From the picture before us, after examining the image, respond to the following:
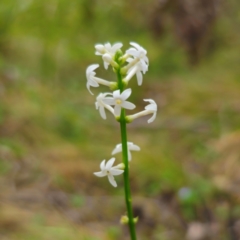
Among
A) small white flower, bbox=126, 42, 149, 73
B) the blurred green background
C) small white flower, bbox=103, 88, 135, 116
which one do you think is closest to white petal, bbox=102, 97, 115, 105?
small white flower, bbox=103, 88, 135, 116

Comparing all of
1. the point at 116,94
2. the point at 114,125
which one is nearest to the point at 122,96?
the point at 116,94

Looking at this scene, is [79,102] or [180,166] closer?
[180,166]

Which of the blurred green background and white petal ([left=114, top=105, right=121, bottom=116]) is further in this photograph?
the blurred green background

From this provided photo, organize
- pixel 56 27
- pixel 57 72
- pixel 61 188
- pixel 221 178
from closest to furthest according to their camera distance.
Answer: pixel 61 188
pixel 221 178
pixel 57 72
pixel 56 27

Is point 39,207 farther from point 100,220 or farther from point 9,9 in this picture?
point 9,9

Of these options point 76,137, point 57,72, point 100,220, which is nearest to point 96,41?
point 57,72

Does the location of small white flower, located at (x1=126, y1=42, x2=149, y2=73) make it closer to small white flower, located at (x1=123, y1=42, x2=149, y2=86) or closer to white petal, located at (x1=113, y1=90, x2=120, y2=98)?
small white flower, located at (x1=123, y1=42, x2=149, y2=86)

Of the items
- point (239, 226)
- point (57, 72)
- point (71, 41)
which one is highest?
point (71, 41)

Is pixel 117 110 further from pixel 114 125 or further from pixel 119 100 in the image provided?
pixel 114 125

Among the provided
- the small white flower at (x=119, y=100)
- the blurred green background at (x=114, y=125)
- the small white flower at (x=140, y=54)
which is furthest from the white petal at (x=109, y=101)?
the blurred green background at (x=114, y=125)
